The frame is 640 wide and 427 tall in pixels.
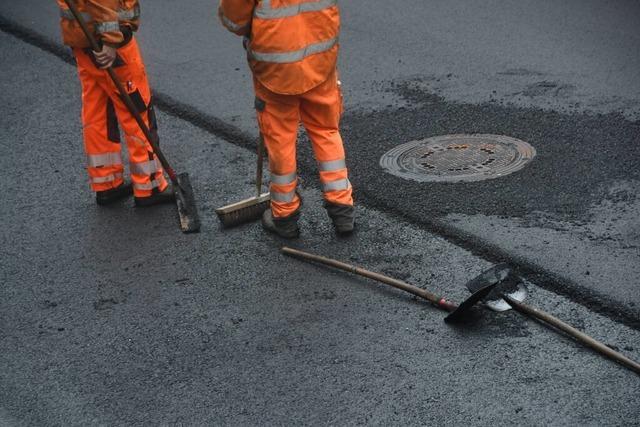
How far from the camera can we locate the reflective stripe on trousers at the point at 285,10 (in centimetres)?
515

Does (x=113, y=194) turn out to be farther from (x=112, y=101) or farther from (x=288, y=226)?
(x=288, y=226)

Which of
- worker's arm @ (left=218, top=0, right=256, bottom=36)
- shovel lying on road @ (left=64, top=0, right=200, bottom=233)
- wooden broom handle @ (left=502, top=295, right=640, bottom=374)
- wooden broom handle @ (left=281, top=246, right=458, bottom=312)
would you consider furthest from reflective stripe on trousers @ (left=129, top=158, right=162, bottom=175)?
wooden broom handle @ (left=502, top=295, right=640, bottom=374)

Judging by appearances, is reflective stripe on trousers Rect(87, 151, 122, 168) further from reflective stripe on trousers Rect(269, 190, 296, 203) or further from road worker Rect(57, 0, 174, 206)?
reflective stripe on trousers Rect(269, 190, 296, 203)

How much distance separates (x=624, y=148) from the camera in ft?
21.1

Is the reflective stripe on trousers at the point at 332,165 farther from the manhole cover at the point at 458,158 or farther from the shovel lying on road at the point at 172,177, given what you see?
the shovel lying on road at the point at 172,177

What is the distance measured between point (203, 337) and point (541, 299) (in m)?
1.71

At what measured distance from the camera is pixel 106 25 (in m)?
5.68

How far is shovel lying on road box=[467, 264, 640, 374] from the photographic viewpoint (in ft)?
14.0

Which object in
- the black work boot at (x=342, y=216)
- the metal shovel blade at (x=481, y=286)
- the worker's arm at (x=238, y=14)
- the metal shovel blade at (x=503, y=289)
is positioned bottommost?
the black work boot at (x=342, y=216)

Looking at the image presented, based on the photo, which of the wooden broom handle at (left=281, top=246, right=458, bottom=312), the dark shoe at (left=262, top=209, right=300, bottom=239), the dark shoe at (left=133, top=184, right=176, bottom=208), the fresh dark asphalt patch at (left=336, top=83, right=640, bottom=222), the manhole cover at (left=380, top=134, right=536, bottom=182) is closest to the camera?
the wooden broom handle at (left=281, top=246, right=458, bottom=312)

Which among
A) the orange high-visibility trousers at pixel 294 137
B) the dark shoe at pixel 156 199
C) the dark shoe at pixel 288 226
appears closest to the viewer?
the orange high-visibility trousers at pixel 294 137

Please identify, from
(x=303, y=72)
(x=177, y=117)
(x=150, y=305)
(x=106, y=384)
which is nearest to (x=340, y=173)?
(x=303, y=72)

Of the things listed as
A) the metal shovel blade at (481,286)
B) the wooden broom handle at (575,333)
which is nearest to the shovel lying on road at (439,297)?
the metal shovel blade at (481,286)

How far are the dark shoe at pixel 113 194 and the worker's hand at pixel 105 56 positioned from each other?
1.03 metres
